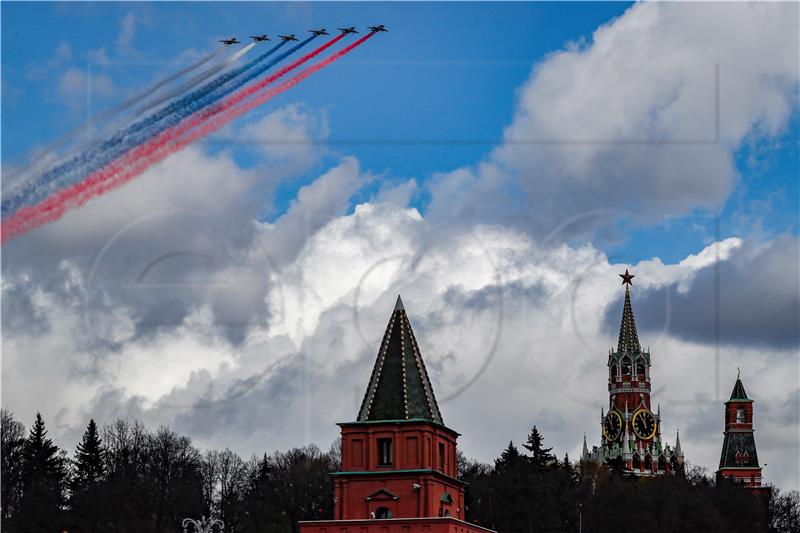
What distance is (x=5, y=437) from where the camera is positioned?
478 feet

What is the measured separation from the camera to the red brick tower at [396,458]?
98688 mm

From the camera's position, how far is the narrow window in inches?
3964

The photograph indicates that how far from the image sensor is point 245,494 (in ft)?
508

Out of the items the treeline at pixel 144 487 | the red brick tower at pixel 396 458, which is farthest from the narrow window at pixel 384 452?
the treeline at pixel 144 487

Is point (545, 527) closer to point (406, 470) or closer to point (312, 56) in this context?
point (406, 470)

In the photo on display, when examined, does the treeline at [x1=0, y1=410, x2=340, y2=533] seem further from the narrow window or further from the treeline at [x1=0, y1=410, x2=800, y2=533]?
the narrow window

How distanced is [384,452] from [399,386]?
433 centimetres

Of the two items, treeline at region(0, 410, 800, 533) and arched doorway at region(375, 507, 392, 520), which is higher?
treeline at region(0, 410, 800, 533)

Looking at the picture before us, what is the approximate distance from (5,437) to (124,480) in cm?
1371

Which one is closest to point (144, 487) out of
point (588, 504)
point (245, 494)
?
point (245, 494)

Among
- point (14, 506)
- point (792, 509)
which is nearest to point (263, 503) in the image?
point (14, 506)

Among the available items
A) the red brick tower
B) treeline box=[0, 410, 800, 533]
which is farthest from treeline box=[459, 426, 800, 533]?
the red brick tower

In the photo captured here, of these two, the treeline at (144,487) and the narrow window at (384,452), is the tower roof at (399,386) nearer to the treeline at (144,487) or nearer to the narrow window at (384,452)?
the narrow window at (384,452)

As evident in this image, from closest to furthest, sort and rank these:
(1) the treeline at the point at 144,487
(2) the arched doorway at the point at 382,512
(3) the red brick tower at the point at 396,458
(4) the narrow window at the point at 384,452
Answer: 1. (3) the red brick tower at the point at 396,458
2. (2) the arched doorway at the point at 382,512
3. (4) the narrow window at the point at 384,452
4. (1) the treeline at the point at 144,487
